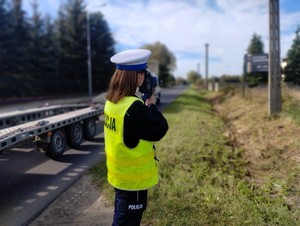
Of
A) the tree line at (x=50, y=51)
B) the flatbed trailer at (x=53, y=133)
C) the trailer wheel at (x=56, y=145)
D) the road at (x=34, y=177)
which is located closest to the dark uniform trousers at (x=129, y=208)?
the road at (x=34, y=177)

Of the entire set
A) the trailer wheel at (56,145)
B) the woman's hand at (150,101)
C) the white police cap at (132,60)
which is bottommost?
the trailer wheel at (56,145)

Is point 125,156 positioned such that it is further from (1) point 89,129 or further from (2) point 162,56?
(2) point 162,56

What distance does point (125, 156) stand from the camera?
8.35 ft

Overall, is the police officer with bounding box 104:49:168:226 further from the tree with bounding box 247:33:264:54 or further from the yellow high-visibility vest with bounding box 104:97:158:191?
the tree with bounding box 247:33:264:54

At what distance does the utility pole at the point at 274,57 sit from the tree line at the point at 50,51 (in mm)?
26020

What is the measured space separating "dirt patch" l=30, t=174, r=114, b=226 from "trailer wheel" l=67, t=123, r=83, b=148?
8.90 feet

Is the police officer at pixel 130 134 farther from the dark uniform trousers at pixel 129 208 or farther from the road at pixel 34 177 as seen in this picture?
the road at pixel 34 177

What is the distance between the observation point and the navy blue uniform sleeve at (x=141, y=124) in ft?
7.89

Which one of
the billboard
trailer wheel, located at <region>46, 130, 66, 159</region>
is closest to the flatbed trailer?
trailer wheel, located at <region>46, 130, 66, 159</region>

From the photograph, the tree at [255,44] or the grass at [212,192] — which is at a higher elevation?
the tree at [255,44]

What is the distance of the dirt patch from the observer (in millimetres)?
4203

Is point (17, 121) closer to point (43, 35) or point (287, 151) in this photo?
point (287, 151)

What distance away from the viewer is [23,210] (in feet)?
15.2

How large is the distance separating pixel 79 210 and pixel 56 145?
2.93 m
